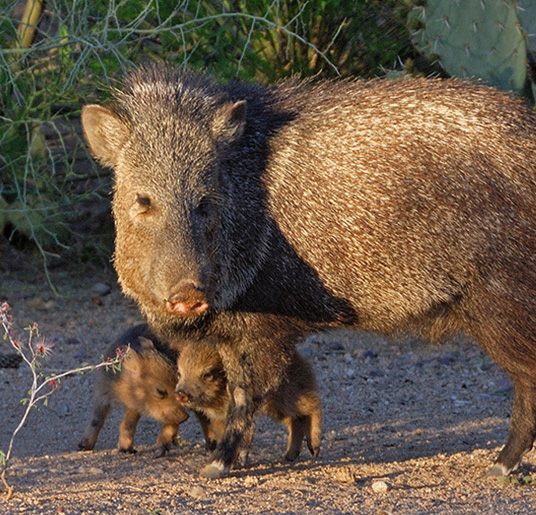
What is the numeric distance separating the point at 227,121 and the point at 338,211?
56 cm

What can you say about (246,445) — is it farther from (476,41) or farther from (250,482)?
(476,41)

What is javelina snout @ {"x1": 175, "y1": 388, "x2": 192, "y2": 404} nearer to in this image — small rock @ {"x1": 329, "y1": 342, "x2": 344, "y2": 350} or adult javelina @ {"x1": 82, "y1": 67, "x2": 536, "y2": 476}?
adult javelina @ {"x1": 82, "y1": 67, "x2": 536, "y2": 476}

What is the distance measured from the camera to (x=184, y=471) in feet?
14.3

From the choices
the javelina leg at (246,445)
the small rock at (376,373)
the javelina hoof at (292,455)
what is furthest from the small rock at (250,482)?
the small rock at (376,373)

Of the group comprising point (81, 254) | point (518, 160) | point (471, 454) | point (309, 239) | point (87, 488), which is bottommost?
point (81, 254)

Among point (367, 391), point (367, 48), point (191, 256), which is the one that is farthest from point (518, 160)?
point (367, 48)

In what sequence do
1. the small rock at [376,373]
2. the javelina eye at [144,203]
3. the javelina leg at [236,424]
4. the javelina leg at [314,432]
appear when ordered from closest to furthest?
the javelina eye at [144,203] < the javelina leg at [236,424] < the javelina leg at [314,432] < the small rock at [376,373]

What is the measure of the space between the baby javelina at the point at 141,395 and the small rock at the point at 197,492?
878 millimetres

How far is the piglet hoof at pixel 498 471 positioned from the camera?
4.19 m

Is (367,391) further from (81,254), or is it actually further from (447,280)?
(81,254)

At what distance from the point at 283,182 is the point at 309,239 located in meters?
0.24

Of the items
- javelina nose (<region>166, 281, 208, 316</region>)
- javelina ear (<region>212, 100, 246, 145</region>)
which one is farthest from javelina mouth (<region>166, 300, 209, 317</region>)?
javelina ear (<region>212, 100, 246, 145</region>)

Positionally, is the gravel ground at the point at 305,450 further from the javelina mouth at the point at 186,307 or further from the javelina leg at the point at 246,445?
the javelina mouth at the point at 186,307

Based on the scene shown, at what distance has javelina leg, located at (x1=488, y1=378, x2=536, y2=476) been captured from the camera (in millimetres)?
4168
